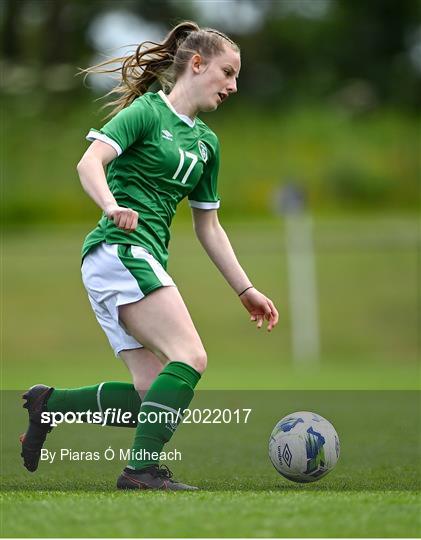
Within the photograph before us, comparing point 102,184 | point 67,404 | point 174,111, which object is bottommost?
point 67,404

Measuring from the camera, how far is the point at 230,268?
548 cm

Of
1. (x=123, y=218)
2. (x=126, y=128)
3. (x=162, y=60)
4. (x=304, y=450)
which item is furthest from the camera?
(x=162, y=60)

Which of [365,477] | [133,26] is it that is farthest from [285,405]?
[133,26]

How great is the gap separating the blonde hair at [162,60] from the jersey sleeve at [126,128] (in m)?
0.26

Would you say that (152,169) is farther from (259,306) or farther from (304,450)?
(304,450)

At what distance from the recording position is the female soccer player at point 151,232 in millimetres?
4809

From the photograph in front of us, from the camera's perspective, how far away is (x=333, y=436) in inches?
206

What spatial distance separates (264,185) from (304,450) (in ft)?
56.5

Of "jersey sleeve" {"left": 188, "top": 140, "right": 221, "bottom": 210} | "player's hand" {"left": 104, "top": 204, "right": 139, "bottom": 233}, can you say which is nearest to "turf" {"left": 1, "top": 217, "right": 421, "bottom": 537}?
"player's hand" {"left": 104, "top": 204, "right": 139, "bottom": 233}

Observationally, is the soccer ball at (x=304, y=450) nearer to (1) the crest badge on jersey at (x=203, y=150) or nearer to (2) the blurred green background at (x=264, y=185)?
(1) the crest badge on jersey at (x=203, y=150)

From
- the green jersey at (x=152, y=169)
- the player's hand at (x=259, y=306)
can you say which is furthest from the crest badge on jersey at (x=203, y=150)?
the player's hand at (x=259, y=306)

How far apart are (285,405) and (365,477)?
3.79 meters

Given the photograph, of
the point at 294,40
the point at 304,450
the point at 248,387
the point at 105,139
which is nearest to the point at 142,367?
the point at 304,450

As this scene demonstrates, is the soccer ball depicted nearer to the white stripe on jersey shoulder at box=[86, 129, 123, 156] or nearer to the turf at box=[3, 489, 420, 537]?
the turf at box=[3, 489, 420, 537]
